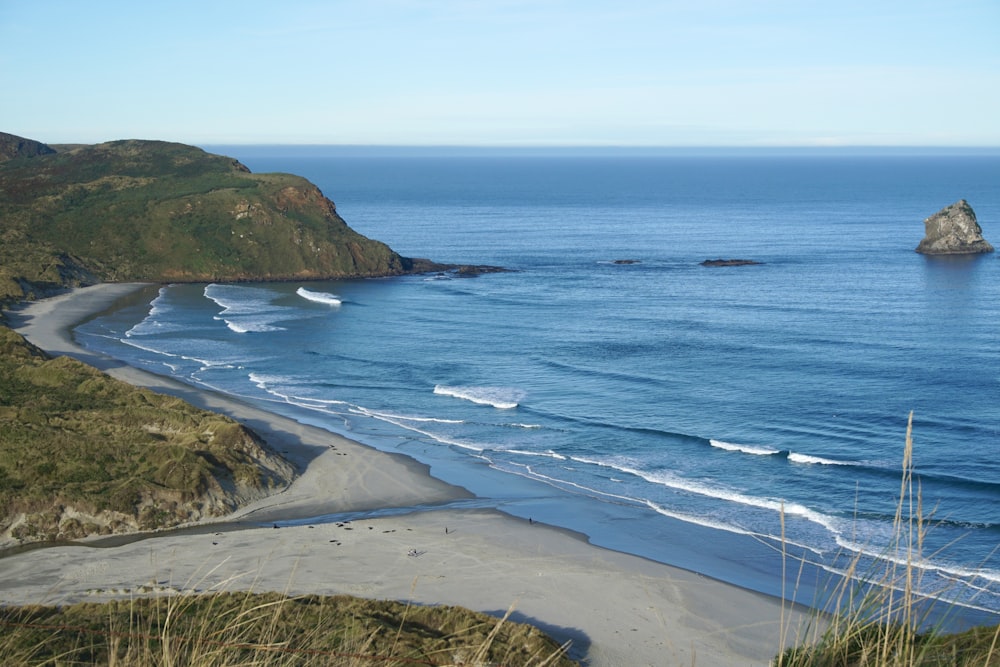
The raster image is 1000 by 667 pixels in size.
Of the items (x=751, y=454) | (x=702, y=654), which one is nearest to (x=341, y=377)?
(x=751, y=454)

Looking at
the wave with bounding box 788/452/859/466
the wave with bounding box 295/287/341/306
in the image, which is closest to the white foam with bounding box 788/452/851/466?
the wave with bounding box 788/452/859/466

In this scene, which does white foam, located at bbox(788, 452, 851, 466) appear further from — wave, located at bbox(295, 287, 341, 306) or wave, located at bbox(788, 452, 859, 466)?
wave, located at bbox(295, 287, 341, 306)

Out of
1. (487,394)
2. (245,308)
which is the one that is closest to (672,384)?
(487,394)

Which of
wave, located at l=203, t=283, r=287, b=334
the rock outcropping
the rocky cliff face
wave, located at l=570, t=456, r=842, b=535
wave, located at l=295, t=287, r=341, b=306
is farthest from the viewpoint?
the rocky cliff face

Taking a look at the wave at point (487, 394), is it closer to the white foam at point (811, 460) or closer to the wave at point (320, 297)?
the white foam at point (811, 460)

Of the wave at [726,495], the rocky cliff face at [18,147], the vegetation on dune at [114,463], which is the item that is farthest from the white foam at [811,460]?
the rocky cliff face at [18,147]

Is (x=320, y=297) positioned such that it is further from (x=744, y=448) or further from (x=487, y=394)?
(x=744, y=448)

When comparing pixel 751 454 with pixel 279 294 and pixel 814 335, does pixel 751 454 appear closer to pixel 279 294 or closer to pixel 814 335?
pixel 814 335
